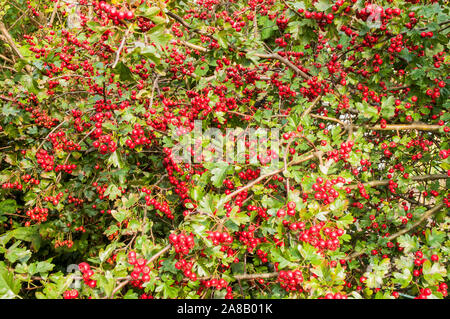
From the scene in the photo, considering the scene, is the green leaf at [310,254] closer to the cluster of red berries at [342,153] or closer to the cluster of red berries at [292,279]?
the cluster of red berries at [292,279]

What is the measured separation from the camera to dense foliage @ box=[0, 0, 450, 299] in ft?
6.22

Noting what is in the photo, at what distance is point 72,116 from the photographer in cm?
344

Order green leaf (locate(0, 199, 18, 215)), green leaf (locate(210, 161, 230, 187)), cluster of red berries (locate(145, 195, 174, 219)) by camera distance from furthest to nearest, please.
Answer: green leaf (locate(0, 199, 18, 215)) → cluster of red berries (locate(145, 195, 174, 219)) → green leaf (locate(210, 161, 230, 187))

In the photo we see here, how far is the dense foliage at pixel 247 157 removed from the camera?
1.90 metres

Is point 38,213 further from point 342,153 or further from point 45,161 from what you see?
point 342,153

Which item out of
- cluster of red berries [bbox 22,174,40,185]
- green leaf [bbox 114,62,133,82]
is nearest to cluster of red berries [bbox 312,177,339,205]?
green leaf [bbox 114,62,133,82]

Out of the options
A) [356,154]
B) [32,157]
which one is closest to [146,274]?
[356,154]

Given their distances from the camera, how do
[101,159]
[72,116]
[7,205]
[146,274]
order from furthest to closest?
[7,205], [101,159], [72,116], [146,274]

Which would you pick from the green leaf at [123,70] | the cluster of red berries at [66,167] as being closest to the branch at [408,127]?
the green leaf at [123,70]

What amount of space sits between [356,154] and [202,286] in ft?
5.37

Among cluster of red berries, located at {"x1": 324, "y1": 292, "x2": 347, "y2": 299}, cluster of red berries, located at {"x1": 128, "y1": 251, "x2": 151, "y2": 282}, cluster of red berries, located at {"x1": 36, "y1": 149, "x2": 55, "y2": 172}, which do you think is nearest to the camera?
cluster of red berries, located at {"x1": 324, "y1": 292, "x2": 347, "y2": 299}

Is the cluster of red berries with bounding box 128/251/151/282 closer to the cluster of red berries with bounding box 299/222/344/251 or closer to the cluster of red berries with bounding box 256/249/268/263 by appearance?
the cluster of red berries with bounding box 299/222/344/251

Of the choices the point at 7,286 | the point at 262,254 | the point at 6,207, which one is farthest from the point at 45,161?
the point at 262,254

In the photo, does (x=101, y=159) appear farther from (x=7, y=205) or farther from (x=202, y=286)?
(x=202, y=286)
